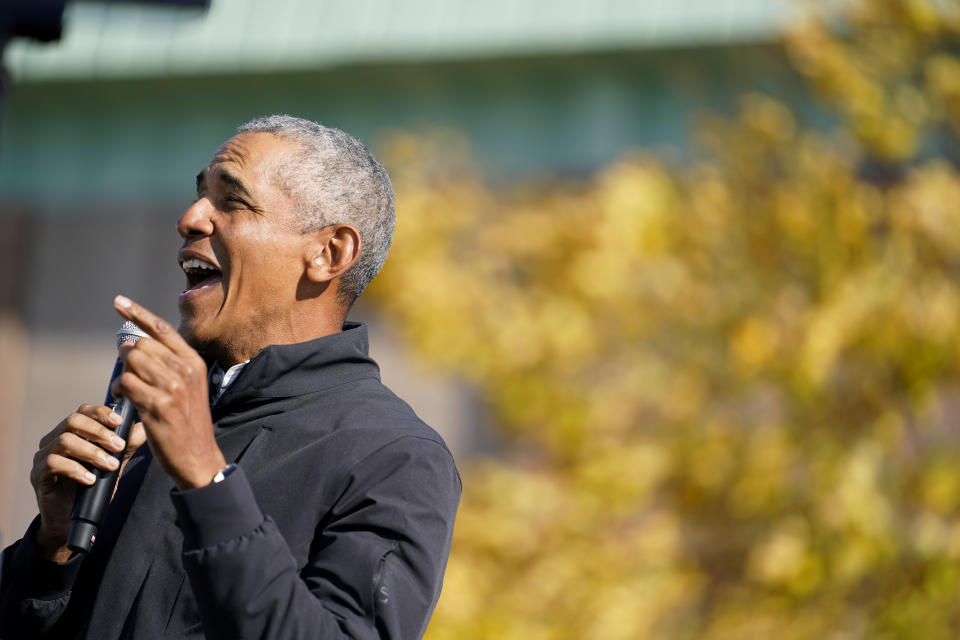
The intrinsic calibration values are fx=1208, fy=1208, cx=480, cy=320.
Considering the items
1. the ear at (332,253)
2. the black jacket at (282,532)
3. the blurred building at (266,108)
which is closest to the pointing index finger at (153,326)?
the black jacket at (282,532)

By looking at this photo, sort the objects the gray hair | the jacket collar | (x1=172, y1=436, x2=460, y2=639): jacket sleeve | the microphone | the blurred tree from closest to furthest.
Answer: (x1=172, y1=436, x2=460, y2=639): jacket sleeve → the microphone → the jacket collar → the gray hair → the blurred tree

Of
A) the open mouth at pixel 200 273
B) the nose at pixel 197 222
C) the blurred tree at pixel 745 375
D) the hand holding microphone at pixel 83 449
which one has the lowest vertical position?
the hand holding microphone at pixel 83 449

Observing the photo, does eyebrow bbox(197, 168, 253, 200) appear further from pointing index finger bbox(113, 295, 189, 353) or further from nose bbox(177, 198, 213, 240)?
pointing index finger bbox(113, 295, 189, 353)

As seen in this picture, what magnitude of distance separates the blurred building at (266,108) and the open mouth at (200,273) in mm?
4163

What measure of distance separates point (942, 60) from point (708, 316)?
45.6 inches

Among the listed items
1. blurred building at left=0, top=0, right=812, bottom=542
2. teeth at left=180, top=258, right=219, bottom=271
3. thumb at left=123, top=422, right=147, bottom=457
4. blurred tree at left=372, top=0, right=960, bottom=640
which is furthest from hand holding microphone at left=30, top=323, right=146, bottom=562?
blurred building at left=0, top=0, right=812, bottom=542

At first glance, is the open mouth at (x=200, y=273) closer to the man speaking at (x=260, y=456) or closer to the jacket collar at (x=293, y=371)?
the man speaking at (x=260, y=456)

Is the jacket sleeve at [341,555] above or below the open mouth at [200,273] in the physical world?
below

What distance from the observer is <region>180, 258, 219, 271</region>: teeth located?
193 centimetres

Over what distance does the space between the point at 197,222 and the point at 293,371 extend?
29 centimetres

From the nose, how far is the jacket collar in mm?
223

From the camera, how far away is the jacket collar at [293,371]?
186 cm

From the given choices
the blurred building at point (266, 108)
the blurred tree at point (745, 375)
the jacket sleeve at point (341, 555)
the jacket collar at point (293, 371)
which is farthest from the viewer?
the blurred building at point (266, 108)

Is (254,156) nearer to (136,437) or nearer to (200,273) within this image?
(200,273)
